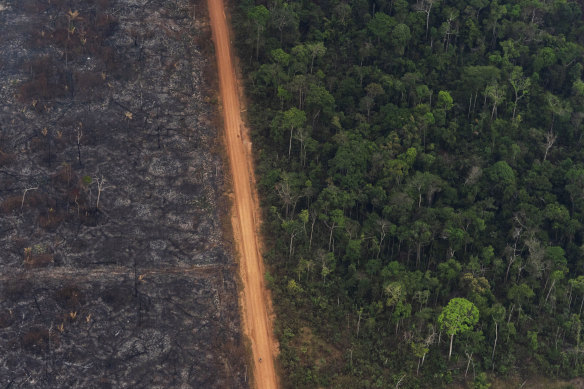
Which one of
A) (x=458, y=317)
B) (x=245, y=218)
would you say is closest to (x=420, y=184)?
(x=458, y=317)

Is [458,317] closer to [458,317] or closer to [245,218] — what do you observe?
[458,317]

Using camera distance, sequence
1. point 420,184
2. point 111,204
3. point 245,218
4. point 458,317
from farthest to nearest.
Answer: point 245,218 → point 111,204 → point 420,184 → point 458,317

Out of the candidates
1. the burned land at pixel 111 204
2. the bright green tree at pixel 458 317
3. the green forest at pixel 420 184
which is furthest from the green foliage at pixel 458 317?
the burned land at pixel 111 204

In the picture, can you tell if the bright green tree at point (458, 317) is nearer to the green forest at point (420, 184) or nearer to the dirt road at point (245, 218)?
the green forest at point (420, 184)

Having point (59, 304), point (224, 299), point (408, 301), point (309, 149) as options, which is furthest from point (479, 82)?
point (59, 304)

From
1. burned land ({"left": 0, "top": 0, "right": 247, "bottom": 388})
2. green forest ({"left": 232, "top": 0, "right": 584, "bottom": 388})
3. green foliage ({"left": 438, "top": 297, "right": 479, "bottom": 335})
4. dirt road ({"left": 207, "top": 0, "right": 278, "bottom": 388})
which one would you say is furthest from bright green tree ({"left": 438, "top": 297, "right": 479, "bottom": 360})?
burned land ({"left": 0, "top": 0, "right": 247, "bottom": 388})

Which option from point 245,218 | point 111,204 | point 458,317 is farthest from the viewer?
point 245,218

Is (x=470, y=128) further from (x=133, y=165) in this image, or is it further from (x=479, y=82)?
(x=133, y=165)
